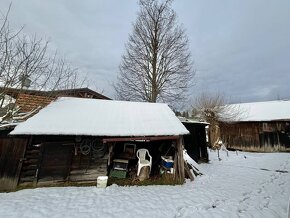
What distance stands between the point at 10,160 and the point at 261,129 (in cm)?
2195

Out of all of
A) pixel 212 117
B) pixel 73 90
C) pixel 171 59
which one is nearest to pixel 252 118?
pixel 212 117

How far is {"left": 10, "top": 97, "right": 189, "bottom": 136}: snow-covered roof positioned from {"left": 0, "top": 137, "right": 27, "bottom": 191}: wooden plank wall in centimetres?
83

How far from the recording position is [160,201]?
271 inches

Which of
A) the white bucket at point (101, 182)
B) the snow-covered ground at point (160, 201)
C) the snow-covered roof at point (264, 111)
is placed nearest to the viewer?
the snow-covered ground at point (160, 201)

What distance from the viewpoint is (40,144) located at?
8.78 metres

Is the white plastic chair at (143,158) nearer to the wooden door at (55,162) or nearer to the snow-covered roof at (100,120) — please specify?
the snow-covered roof at (100,120)

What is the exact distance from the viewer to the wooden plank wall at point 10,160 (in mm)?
8105

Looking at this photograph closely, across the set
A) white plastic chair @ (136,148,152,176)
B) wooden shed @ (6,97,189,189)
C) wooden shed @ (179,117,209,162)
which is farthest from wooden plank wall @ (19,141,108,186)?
wooden shed @ (179,117,209,162)

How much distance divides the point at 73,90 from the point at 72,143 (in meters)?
6.28

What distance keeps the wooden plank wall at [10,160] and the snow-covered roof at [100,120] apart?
2.72ft

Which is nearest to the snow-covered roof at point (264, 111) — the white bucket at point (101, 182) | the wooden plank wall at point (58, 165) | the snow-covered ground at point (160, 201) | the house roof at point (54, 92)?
the snow-covered ground at point (160, 201)

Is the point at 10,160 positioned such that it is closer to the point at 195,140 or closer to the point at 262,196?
the point at 262,196

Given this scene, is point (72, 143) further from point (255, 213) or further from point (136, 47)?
point (136, 47)

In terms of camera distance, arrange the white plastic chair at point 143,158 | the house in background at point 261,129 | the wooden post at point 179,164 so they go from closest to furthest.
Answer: the wooden post at point 179,164 < the white plastic chair at point 143,158 < the house in background at point 261,129
